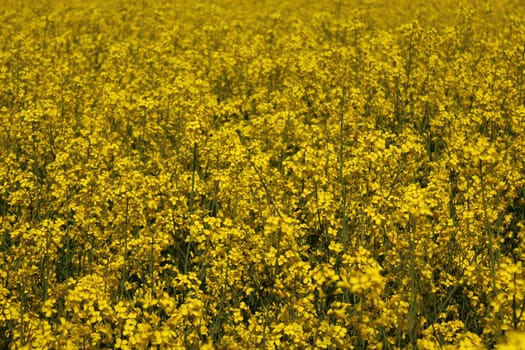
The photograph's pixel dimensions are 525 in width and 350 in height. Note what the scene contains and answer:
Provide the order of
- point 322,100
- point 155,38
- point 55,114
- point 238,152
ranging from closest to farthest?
point 238,152 < point 55,114 < point 322,100 < point 155,38

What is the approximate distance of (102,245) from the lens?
15.2 feet

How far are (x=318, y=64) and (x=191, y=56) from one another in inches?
76.5

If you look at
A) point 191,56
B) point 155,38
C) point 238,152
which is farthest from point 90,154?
point 155,38

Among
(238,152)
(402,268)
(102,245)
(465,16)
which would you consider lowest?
(102,245)

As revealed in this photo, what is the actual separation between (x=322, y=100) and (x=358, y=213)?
3485 mm

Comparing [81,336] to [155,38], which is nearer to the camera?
[81,336]

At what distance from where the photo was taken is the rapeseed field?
11.1 ft

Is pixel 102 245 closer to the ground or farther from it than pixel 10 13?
closer to the ground

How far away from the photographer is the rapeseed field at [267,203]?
340 centimetres

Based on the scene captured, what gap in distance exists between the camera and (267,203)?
15.8 ft

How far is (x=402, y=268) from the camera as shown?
3758mm

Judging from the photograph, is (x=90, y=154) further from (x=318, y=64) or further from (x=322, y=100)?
(x=318, y=64)

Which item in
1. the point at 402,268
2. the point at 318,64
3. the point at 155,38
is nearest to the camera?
the point at 402,268

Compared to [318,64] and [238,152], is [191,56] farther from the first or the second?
[238,152]
